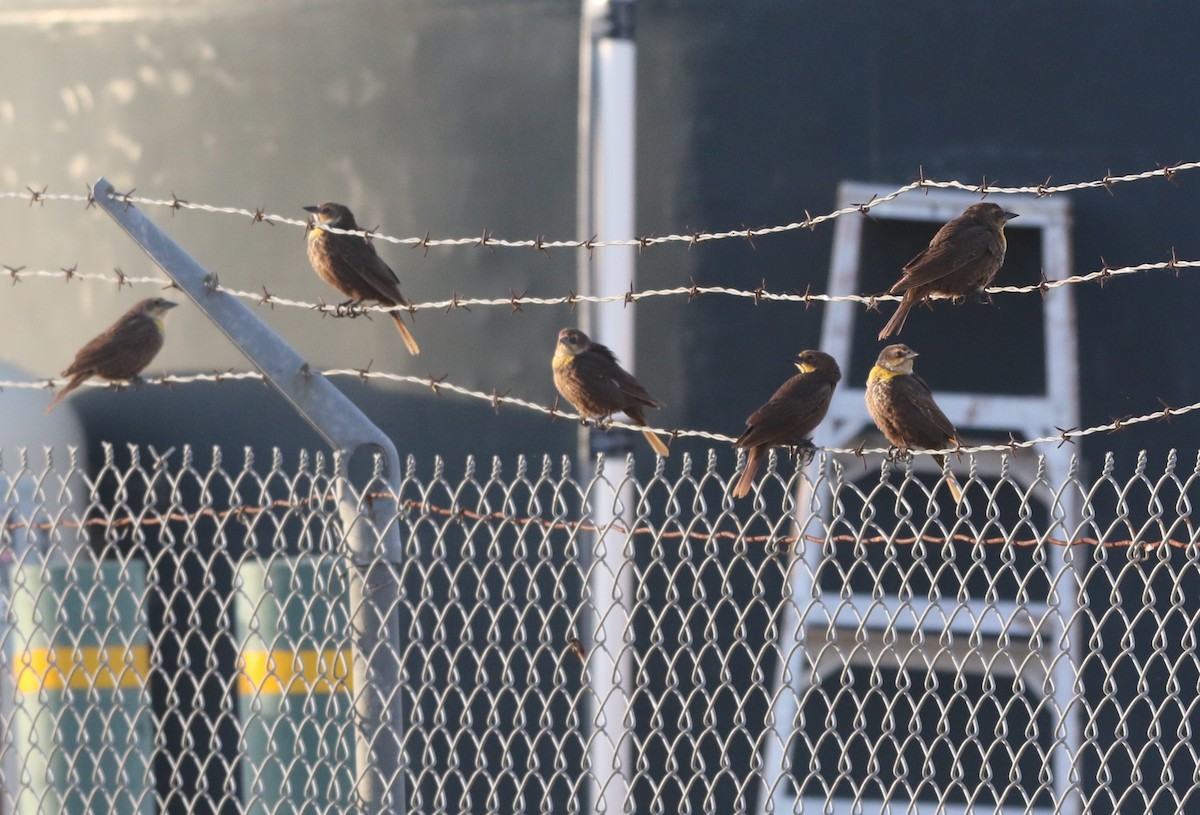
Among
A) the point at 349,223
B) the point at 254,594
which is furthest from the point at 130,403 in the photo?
the point at 349,223

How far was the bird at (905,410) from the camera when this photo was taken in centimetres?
388

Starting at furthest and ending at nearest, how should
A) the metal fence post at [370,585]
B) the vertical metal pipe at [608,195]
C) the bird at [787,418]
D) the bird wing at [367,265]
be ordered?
1. the vertical metal pipe at [608,195]
2. the bird wing at [367,265]
3. the bird at [787,418]
4. the metal fence post at [370,585]

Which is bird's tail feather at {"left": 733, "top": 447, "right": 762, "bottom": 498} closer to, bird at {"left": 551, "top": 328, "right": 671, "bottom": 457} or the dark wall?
bird at {"left": 551, "top": 328, "right": 671, "bottom": 457}

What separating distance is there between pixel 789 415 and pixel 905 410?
0.95ft

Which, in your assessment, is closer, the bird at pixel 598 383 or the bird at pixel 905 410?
the bird at pixel 905 410

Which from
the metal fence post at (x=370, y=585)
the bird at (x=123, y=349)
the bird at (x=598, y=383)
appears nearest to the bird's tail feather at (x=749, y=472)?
the bird at (x=598, y=383)

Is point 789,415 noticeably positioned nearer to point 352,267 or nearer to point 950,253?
point 950,253

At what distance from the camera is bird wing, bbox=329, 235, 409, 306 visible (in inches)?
181

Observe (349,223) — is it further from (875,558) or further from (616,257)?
(875,558)

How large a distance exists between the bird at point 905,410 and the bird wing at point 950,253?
0.65ft

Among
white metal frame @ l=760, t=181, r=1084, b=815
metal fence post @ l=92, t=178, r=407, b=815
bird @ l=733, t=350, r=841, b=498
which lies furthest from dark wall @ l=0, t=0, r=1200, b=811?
metal fence post @ l=92, t=178, r=407, b=815

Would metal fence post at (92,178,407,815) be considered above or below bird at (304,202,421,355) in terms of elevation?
below

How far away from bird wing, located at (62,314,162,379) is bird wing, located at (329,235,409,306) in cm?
69

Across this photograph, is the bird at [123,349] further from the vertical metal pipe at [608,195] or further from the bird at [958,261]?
the bird at [958,261]
